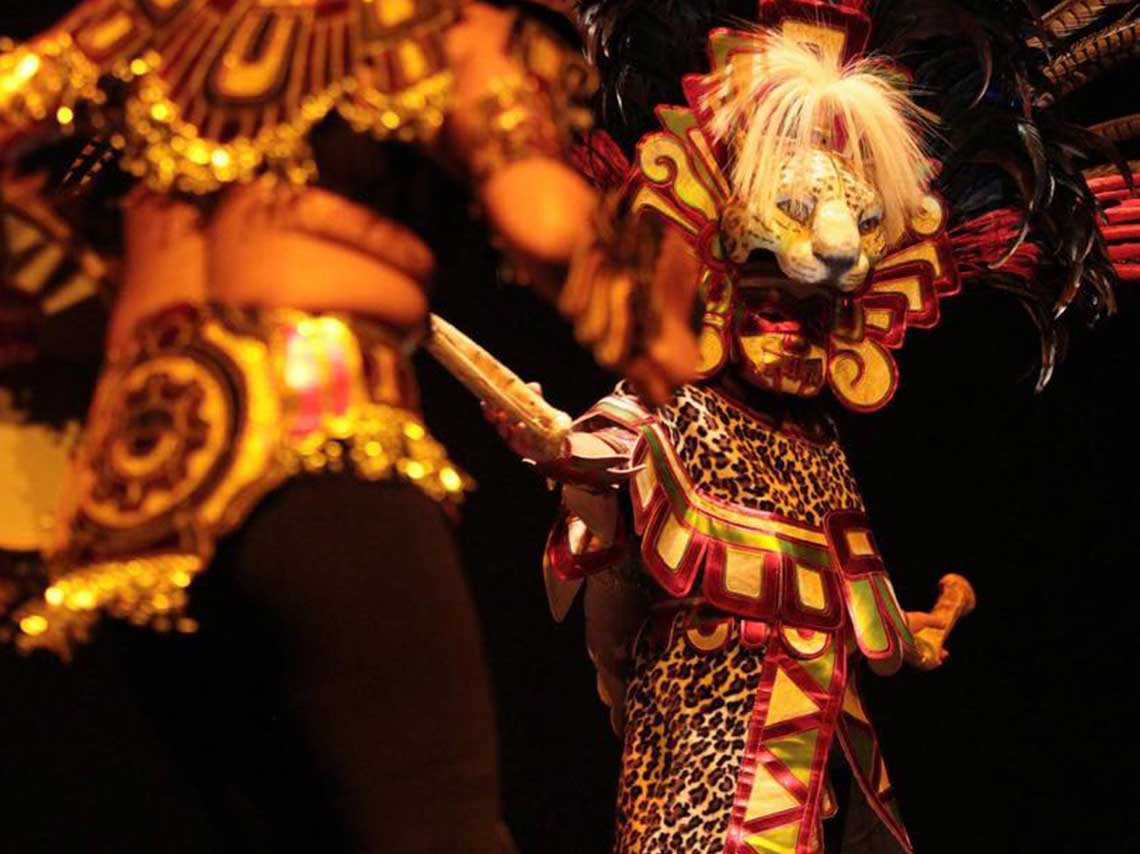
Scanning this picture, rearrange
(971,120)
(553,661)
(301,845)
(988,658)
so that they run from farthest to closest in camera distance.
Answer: (988,658)
(553,661)
(971,120)
(301,845)

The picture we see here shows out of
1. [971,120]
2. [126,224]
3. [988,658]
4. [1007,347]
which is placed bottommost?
[988,658]

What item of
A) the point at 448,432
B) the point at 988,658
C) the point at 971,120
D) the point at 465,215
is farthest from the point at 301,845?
the point at 988,658

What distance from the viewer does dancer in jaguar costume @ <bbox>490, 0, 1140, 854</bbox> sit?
2.14 meters

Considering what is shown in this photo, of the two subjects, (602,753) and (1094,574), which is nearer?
(602,753)

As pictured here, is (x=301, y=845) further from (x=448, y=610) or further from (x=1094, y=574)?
(x=1094, y=574)

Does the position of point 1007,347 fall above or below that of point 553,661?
above

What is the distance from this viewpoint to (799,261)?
224 cm

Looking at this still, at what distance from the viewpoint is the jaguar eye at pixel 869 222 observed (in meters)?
2.29

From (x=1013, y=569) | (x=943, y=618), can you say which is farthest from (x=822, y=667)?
(x=1013, y=569)

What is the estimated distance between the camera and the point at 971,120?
8.14 ft

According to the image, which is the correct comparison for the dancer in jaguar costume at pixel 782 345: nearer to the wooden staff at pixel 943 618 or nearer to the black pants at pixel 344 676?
the wooden staff at pixel 943 618

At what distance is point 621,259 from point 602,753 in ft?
5.66

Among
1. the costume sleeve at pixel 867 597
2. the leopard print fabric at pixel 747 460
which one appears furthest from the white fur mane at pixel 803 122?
the costume sleeve at pixel 867 597

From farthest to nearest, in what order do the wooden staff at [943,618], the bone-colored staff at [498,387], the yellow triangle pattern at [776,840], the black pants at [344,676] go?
1. the wooden staff at [943,618]
2. the yellow triangle pattern at [776,840]
3. the bone-colored staff at [498,387]
4. the black pants at [344,676]
